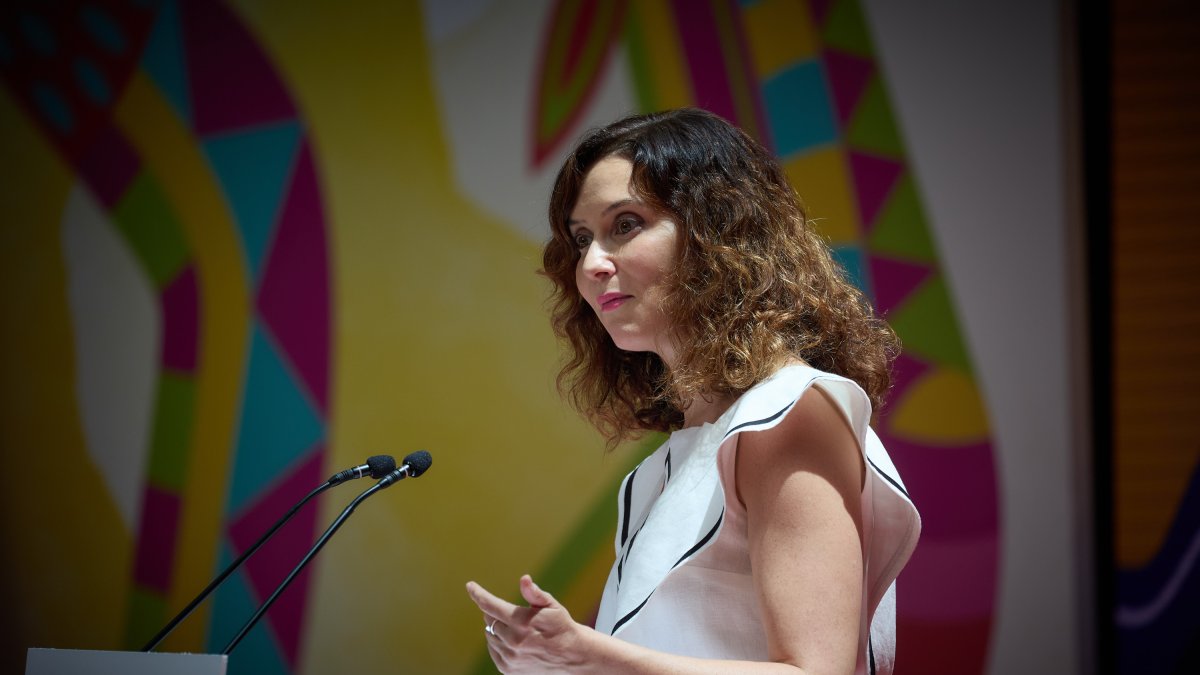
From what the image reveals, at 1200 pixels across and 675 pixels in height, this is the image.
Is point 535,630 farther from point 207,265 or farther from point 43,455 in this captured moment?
point 43,455

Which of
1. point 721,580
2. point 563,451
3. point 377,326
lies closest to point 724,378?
point 721,580

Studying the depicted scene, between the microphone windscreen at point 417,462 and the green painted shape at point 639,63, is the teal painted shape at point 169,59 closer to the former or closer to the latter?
the green painted shape at point 639,63

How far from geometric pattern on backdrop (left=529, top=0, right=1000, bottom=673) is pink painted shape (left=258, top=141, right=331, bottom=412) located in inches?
29.0

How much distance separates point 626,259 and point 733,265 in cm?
16

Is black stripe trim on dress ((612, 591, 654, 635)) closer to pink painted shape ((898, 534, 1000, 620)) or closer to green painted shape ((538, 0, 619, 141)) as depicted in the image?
pink painted shape ((898, 534, 1000, 620))

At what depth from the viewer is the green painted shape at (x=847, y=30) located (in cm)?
323

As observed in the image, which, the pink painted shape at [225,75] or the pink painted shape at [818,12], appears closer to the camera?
the pink painted shape at [818,12]

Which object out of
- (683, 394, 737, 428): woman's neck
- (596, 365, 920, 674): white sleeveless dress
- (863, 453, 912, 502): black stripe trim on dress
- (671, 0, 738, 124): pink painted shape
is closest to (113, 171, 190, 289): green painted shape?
(671, 0, 738, 124): pink painted shape

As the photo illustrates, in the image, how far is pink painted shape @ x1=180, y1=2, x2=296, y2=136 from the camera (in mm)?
3371

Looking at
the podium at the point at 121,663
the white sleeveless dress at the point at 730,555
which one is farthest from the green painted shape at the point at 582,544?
the podium at the point at 121,663

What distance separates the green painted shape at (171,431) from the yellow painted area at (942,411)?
217cm

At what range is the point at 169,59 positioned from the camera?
11.2ft

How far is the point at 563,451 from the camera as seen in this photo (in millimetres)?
3162

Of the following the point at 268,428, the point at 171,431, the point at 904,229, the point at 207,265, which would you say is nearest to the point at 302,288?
the point at 207,265
